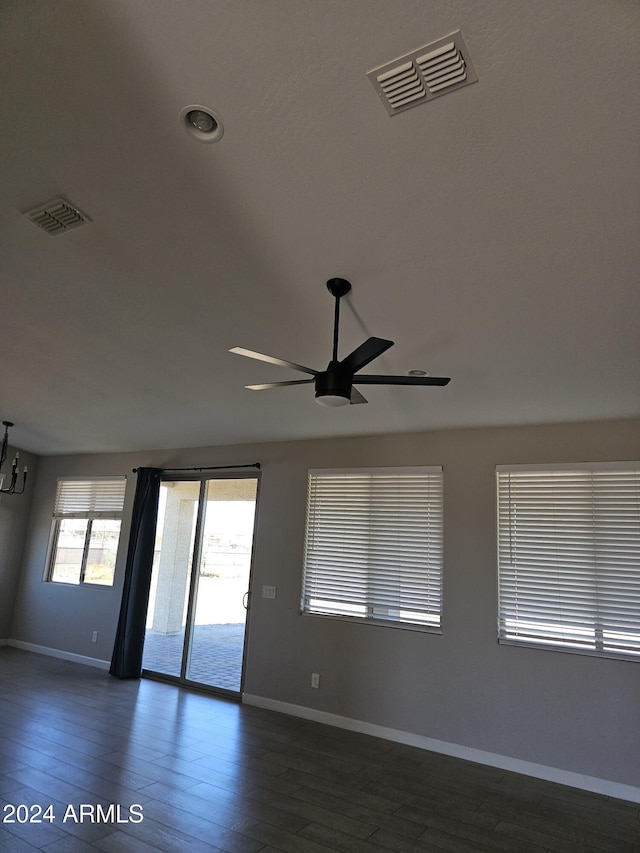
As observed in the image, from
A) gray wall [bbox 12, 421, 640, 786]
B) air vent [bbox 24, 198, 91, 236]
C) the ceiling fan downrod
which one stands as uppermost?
air vent [bbox 24, 198, 91, 236]

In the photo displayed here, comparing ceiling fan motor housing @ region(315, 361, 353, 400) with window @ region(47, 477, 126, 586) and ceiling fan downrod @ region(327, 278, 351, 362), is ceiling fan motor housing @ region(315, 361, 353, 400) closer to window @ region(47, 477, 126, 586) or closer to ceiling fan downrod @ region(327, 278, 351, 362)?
ceiling fan downrod @ region(327, 278, 351, 362)

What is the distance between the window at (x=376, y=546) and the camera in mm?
4930

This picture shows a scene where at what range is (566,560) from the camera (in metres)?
4.32

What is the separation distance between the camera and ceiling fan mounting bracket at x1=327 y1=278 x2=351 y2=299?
294 centimetres

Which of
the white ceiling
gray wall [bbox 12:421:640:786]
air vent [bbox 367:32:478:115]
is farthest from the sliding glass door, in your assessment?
air vent [bbox 367:32:478:115]

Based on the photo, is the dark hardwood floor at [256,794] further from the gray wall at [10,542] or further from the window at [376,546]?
the gray wall at [10,542]

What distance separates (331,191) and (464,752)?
430 centimetres

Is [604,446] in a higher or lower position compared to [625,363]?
Answer: lower

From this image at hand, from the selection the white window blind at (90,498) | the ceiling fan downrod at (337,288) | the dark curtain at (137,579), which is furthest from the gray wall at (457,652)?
the ceiling fan downrod at (337,288)

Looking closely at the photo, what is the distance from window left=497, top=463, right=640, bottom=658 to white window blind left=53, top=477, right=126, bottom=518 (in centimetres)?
512

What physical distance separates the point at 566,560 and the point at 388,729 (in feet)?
6.97

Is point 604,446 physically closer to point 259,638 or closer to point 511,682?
point 511,682

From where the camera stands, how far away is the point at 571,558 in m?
4.31

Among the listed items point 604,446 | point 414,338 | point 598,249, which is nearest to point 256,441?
point 414,338
